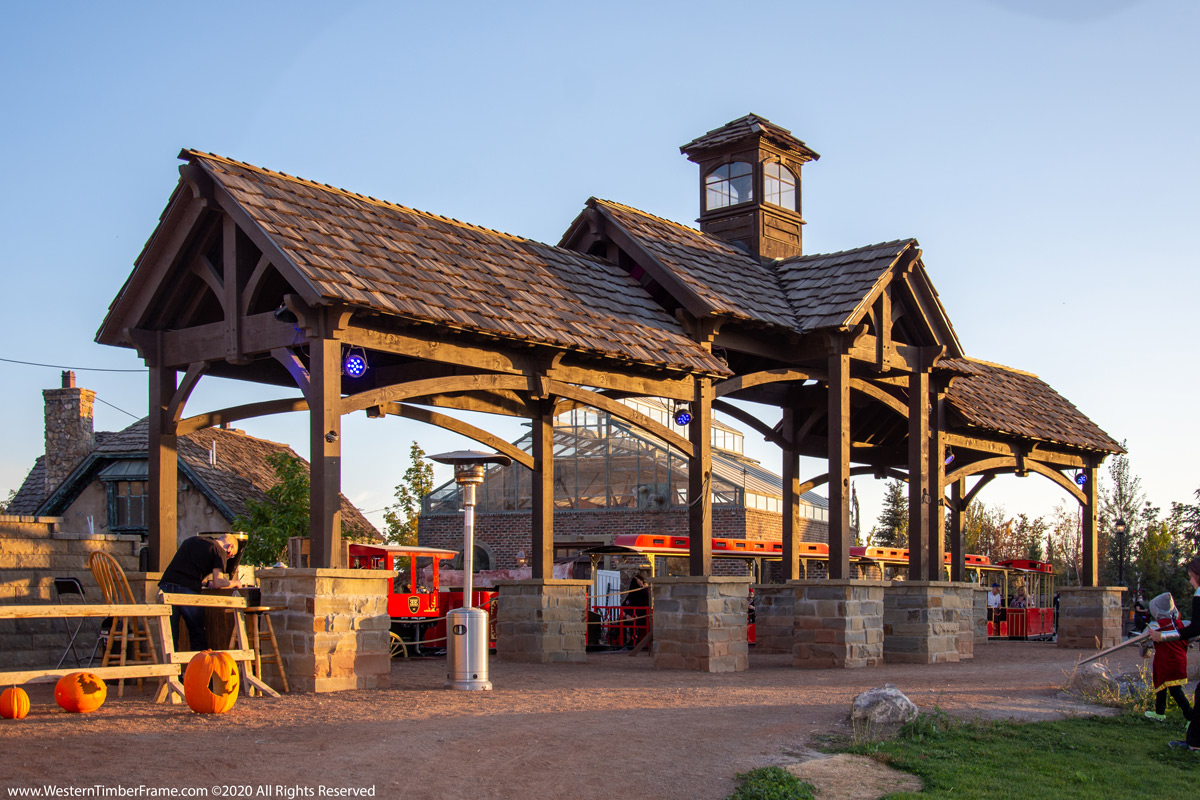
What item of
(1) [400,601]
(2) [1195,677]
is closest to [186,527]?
(1) [400,601]

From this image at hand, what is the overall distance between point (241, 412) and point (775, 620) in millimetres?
11079

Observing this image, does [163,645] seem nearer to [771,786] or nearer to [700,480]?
[771,786]

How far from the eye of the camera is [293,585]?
12062 millimetres

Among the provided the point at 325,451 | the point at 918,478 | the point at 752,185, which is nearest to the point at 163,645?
the point at 325,451

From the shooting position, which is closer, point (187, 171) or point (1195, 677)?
point (187, 171)

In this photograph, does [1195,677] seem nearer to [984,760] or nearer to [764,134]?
[984,760]

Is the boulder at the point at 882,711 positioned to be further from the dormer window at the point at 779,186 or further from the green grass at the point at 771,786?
the dormer window at the point at 779,186

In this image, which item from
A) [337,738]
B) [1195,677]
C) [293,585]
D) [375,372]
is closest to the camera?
[337,738]

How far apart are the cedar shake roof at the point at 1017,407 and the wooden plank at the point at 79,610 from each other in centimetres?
1480

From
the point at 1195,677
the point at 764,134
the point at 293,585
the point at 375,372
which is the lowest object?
the point at 1195,677

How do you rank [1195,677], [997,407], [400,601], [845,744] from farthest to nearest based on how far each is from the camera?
[997,407], [400,601], [1195,677], [845,744]

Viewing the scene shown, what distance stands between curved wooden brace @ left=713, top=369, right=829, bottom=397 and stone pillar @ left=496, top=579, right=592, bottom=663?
3.58 meters

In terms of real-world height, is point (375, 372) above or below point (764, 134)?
below

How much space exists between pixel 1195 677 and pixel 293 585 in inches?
420
